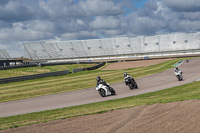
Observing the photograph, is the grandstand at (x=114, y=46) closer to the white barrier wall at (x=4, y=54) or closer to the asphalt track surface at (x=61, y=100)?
the white barrier wall at (x=4, y=54)

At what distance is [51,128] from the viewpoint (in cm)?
876

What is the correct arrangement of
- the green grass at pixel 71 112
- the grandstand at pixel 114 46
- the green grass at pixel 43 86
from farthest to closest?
the grandstand at pixel 114 46 < the green grass at pixel 43 86 < the green grass at pixel 71 112

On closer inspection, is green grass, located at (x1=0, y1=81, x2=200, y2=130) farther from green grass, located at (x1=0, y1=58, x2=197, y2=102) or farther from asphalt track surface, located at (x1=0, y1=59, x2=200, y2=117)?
green grass, located at (x1=0, y1=58, x2=197, y2=102)

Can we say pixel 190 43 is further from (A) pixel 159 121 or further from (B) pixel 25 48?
(A) pixel 159 121

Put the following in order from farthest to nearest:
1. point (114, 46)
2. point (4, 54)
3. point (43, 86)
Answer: point (114, 46) < point (4, 54) < point (43, 86)

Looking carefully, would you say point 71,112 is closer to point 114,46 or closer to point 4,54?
point 4,54

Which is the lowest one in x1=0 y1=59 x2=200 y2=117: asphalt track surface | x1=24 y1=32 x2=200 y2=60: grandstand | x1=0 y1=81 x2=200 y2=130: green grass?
x1=0 y1=81 x2=200 y2=130: green grass

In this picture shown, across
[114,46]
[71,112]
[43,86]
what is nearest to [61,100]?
[71,112]

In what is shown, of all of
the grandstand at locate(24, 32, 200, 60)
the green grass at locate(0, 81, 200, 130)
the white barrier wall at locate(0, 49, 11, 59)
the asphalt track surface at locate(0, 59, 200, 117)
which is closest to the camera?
the green grass at locate(0, 81, 200, 130)

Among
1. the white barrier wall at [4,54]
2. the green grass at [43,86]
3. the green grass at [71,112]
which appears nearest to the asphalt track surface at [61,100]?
the green grass at [71,112]

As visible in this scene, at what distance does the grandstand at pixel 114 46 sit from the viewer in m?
91.6

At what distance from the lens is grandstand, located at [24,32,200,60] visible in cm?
9156

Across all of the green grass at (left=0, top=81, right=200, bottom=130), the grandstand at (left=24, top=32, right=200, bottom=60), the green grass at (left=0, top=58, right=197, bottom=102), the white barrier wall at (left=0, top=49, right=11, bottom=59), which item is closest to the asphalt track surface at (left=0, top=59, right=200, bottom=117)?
the green grass at (left=0, top=81, right=200, bottom=130)

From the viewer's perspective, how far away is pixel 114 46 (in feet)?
323
